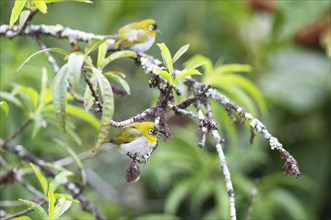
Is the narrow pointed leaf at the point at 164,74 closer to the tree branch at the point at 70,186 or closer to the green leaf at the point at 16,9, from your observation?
the green leaf at the point at 16,9

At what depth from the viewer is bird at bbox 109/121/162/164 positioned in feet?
4.21

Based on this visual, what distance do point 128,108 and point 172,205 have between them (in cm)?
109

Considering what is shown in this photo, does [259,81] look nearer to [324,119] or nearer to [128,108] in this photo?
[324,119]

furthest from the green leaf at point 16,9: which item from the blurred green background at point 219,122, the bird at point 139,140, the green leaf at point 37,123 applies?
the blurred green background at point 219,122

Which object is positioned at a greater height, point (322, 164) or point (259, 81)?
point (259, 81)

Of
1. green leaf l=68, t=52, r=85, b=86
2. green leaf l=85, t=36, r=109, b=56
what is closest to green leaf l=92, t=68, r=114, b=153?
green leaf l=68, t=52, r=85, b=86

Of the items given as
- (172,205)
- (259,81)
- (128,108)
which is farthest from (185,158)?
(259,81)

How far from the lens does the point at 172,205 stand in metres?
2.58

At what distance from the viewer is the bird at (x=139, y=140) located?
4.21 ft

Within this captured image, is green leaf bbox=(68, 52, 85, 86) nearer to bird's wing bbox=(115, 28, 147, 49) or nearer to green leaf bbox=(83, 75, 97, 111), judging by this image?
green leaf bbox=(83, 75, 97, 111)

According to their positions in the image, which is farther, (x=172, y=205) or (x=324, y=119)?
(x=324, y=119)

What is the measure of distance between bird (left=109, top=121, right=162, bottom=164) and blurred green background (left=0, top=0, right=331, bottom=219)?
1.10m

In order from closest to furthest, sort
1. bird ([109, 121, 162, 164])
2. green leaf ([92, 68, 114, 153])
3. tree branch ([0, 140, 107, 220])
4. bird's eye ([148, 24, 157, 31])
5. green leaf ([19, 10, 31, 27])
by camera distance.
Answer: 1. green leaf ([92, 68, 114, 153])
2. bird ([109, 121, 162, 164])
3. green leaf ([19, 10, 31, 27])
4. tree branch ([0, 140, 107, 220])
5. bird's eye ([148, 24, 157, 31])

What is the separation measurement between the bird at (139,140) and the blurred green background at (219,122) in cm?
110
